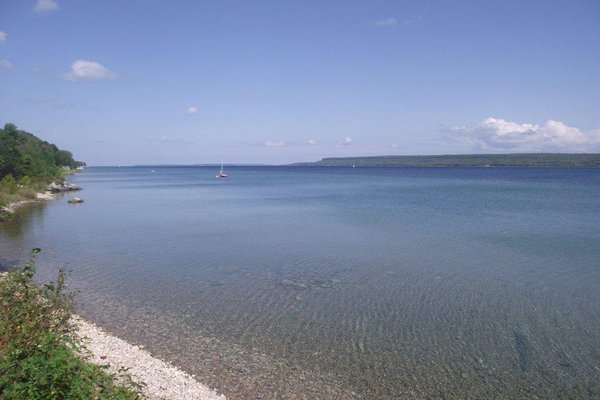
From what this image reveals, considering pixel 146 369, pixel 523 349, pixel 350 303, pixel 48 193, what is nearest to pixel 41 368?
pixel 146 369

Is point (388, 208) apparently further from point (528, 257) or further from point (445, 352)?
point (445, 352)

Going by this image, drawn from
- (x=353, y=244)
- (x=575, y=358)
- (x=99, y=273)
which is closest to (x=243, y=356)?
(x=575, y=358)

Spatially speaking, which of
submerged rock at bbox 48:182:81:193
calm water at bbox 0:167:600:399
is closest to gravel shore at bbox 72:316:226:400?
calm water at bbox 0:167:600:399

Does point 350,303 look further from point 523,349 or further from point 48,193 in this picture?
point 48,193

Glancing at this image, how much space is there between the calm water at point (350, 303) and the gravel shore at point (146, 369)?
0.46 m

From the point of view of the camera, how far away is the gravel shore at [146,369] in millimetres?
7301

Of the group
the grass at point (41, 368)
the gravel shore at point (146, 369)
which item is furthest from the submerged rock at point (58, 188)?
the grass at point (41, 368)

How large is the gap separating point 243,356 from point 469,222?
24.4m

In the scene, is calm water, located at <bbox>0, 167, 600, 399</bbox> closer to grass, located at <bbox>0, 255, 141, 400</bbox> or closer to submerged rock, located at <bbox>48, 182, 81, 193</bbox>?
grass, located at <bbox>0, 255, 141, 400</bbox>

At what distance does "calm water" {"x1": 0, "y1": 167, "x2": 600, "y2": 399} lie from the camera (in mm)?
8523

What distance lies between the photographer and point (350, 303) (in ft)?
41.2

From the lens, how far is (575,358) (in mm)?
9328

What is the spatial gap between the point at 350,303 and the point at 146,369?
6281 mm

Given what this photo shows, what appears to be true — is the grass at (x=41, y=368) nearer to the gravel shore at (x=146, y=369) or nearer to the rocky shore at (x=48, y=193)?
the gravel shore at (x=146, y=369)
